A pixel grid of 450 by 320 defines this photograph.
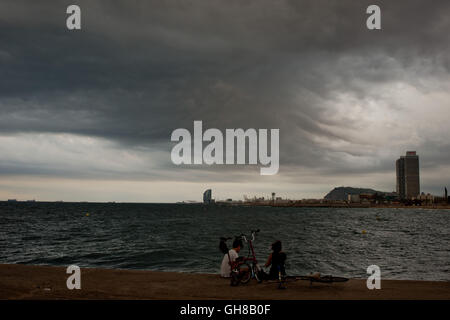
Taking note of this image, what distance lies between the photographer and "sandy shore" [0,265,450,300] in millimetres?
11492

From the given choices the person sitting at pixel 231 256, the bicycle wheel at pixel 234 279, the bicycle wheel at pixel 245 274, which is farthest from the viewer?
the person sitting at pixel 231 256

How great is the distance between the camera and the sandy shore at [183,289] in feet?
37.7

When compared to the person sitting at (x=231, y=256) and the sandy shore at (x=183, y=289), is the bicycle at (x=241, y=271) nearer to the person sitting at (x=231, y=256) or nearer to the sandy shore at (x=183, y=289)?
the person sitting at (x=231, y=256)

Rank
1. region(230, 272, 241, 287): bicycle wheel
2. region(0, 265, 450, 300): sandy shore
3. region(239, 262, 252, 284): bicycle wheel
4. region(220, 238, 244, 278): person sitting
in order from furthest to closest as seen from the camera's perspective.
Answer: region(220, 238, 244, 278): person sitting < region(239, 262, 252, 284): bicycle wheel < region(230, 272, 241, 287): bicycle wheel < region(0, 265, 450, 300): sandy shore

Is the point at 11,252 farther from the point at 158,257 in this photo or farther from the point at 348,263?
the point at 348,263

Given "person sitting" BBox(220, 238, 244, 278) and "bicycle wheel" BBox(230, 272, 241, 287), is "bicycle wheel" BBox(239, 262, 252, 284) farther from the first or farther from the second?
"person sitting" BBox(220, 238, 244, 278)

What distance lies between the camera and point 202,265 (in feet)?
93.6

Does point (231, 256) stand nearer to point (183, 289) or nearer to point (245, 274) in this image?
point (245, 274)

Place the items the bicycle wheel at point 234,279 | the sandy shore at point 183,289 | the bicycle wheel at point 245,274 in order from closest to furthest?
the sandy shore at point 183,289 < the bicycle wheel at point 234,279 < the bicycle wheel at point 245,274

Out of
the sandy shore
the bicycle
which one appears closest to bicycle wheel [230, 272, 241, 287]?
the bicycle

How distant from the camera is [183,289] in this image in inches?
500

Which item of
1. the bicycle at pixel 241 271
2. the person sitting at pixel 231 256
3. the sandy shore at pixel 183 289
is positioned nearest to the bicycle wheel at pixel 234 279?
the bicycle at pixel 241 271
